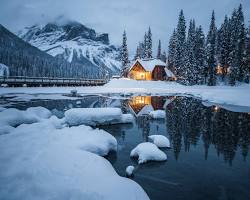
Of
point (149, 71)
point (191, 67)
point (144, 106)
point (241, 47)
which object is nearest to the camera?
point (144, 106)

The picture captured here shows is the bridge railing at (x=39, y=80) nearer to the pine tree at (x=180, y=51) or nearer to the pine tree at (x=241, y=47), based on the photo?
the pine tree at (x=180, y=51)

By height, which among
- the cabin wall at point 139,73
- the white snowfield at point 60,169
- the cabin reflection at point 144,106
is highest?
the cabin wall at point 139,73

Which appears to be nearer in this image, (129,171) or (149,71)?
(129,171)

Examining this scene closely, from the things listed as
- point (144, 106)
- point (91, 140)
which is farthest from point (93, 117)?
point (144, 106)

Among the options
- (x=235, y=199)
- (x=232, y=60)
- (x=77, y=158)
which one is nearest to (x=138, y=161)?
(x=77, y=158)

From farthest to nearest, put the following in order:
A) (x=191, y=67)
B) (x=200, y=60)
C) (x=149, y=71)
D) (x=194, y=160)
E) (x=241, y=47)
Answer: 1. (x=149, y=71)
2. (x=200, y=60)
3. (x=191, y=67)
4. (x=241, y=47)
5. (x=194, y=160)

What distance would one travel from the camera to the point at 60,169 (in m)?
7.81

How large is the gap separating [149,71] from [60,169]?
6097 cm

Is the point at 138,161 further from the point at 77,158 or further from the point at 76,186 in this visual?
the point at 76,186

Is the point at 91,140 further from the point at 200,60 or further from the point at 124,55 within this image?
the point at 124,55

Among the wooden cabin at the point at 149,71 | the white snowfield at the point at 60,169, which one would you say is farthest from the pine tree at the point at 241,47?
the white snowfield at the point at 60,169

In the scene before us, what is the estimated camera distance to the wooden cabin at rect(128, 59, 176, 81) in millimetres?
67750

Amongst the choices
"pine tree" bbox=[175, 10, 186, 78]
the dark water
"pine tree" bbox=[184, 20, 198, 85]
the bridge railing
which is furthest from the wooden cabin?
the dark water

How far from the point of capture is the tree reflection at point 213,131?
12578 millimetres
